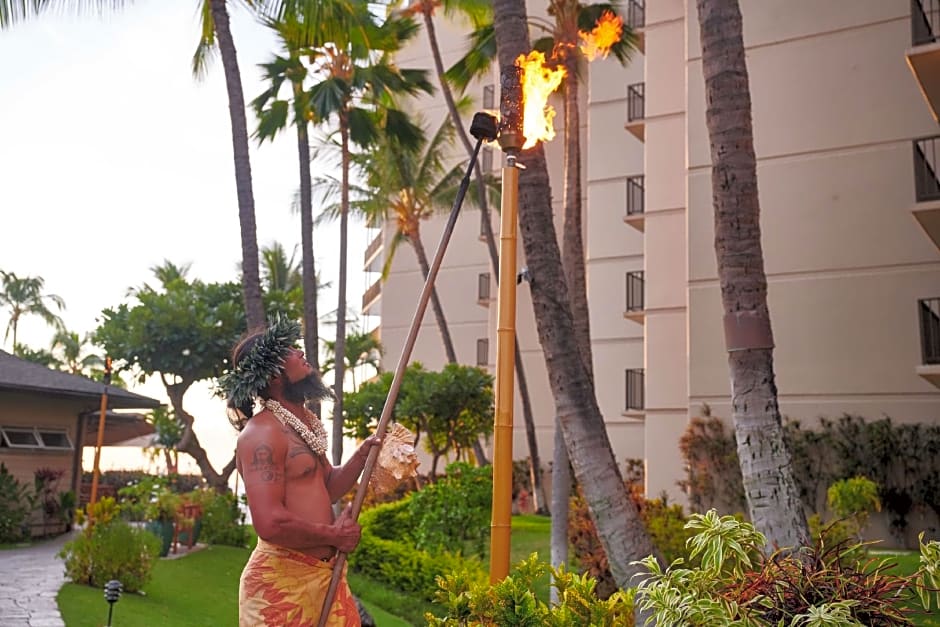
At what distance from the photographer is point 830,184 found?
16750 millimetres

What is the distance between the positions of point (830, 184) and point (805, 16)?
326 cm

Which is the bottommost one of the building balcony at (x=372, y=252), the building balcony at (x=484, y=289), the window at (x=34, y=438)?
the window at (x=34, y=438)

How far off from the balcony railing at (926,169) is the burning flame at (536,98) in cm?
1113

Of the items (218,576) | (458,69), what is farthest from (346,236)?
(218,576)

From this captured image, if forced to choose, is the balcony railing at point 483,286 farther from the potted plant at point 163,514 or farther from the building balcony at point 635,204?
the potted plant at point 163,514

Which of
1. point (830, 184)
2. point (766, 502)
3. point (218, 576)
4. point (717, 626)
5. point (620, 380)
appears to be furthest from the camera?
point (620, 380)

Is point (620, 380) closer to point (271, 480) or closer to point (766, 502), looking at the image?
point (766, 502)

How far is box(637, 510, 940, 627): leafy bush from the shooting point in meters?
3.31

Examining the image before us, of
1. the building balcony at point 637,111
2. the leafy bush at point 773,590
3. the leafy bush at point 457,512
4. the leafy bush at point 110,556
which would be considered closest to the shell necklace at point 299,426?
the leafy bush at point 773,590

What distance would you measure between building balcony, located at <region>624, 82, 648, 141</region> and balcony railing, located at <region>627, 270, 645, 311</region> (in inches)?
137

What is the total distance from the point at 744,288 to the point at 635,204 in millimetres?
17756

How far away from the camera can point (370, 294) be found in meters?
43.5

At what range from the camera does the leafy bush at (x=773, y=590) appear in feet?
10.9

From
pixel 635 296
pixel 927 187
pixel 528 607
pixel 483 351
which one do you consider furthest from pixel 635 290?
pixel 528 607
